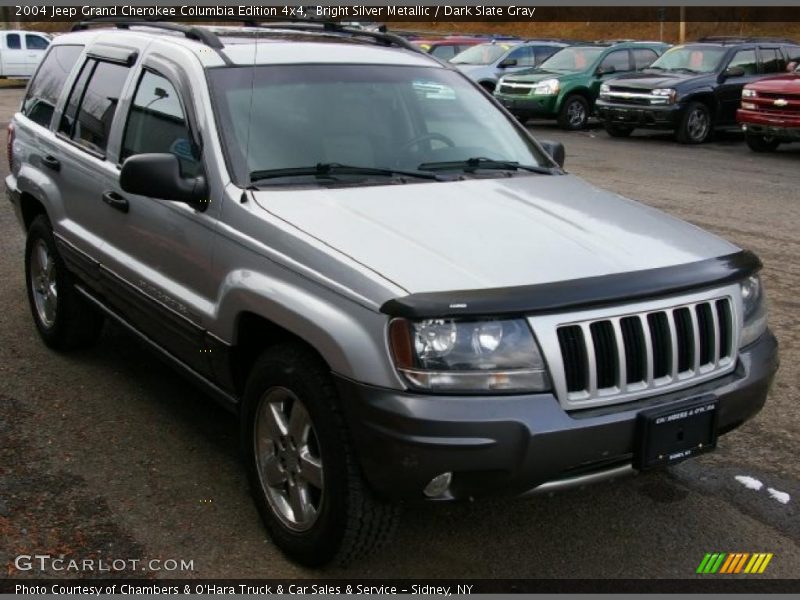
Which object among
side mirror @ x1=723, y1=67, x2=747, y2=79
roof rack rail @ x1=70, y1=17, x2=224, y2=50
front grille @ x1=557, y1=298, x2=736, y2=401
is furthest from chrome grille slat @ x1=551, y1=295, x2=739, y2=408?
side mirror @ x1=723, y1=67, x2=747, y2=79

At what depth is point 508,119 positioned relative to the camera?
4980 millimetres

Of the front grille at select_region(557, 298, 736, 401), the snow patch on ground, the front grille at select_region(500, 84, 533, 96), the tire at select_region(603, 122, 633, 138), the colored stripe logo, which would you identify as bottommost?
the colored stripe logo

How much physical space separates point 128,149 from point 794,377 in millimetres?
3650

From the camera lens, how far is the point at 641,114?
17.6 m

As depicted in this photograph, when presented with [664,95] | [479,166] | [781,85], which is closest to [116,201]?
[479,166]

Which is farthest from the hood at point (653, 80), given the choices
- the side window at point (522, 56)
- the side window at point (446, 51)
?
the side window at point (446, 51)

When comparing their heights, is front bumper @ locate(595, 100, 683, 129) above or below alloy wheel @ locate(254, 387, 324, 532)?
above

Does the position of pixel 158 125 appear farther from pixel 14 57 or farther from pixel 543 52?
pixel 14 57

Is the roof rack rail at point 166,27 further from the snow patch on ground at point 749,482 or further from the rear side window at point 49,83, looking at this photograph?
the snow patch on ground at point 749,482

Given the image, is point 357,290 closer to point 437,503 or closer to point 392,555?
point 437,503

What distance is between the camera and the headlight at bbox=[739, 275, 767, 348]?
3617mm

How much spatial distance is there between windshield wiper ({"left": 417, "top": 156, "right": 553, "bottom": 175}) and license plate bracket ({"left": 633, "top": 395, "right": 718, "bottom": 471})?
1568mm

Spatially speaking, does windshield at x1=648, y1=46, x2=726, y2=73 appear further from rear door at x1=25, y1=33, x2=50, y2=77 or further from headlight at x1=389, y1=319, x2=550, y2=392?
rear door at x1=25, y1=33, x2=50, y2=77

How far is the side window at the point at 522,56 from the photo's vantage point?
2272 centimetres
